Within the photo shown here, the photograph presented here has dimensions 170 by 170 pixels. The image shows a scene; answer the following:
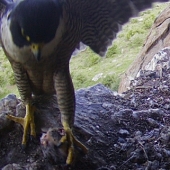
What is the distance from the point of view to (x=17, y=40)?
6.93ft

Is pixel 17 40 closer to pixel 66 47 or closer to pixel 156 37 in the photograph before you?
pixel 66 47

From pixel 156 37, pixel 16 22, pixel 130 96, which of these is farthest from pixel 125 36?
pixel 16 22

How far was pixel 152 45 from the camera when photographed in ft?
14.5

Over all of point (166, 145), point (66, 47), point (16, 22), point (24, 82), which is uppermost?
point (16, 22)

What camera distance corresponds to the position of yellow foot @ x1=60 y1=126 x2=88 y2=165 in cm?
230

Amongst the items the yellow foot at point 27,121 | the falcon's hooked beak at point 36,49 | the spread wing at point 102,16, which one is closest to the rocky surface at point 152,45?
the spread wing at point 102,16

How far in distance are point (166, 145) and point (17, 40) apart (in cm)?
105

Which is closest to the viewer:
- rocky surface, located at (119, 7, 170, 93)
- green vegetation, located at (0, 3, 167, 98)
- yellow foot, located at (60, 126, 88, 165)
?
yellow foot, located at (60, 126, 88, 165)

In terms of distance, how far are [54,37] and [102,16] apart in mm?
512

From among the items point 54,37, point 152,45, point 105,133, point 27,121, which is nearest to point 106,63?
point 152,45

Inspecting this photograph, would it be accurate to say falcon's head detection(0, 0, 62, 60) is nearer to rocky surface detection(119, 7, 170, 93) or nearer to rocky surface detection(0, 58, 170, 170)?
rocky surface detection(0, 58, 170, 170)

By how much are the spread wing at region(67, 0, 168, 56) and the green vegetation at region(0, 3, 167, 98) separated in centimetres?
193

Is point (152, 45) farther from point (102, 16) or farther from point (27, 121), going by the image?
point (27, 121)

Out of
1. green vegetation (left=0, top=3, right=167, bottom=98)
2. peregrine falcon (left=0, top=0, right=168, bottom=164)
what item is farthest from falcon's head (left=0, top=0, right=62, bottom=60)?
green vegetation (left=0, top=3, right=167, bottom=98)
